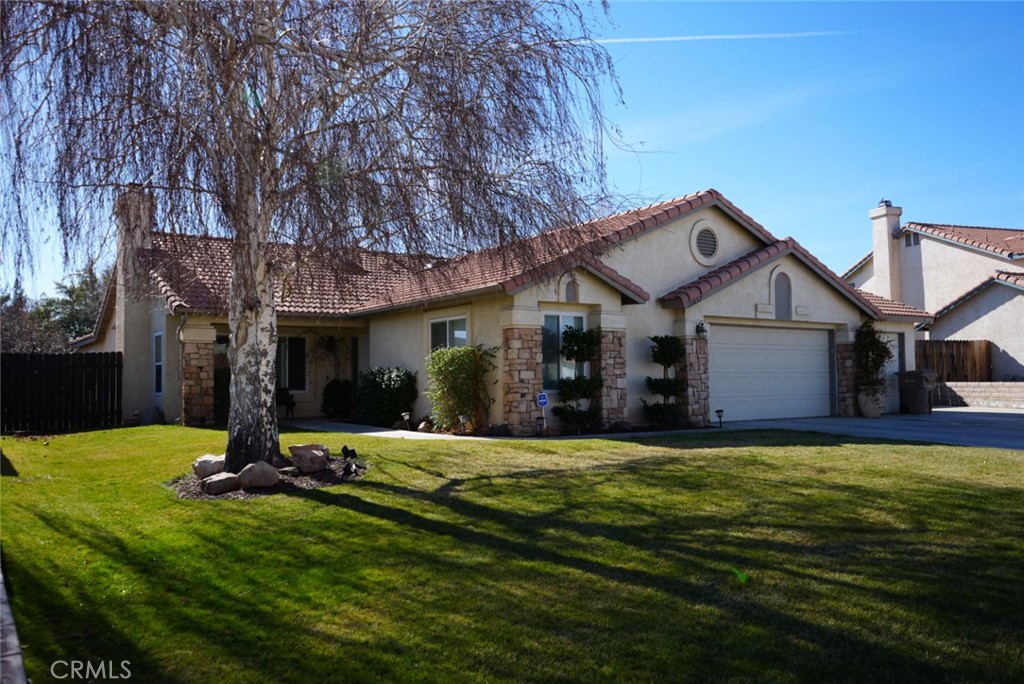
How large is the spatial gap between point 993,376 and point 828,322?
498 inches

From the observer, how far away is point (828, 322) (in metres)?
19.1

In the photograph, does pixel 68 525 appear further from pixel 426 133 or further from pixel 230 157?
pixel 426 133

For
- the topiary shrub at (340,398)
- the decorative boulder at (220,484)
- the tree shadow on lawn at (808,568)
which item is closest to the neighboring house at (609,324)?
the topiary shrub at (340,398)

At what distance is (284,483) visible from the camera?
895 cm

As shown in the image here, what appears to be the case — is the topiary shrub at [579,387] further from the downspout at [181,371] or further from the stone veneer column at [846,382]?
the downspout at [181,371]

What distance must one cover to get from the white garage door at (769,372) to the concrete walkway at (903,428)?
0.62m

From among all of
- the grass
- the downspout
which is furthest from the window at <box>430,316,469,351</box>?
the grass

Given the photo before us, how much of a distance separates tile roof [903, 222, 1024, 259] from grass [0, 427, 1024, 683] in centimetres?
2270

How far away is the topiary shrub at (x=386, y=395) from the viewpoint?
54.3 feet

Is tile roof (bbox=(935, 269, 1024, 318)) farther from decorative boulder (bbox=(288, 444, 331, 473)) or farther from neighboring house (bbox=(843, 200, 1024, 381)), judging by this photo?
decorative boulder (bbox=(288, 444, 331, 473))

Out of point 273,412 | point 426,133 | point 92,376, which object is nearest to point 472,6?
point 426,133

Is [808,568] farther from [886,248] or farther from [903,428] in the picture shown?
[886,248]

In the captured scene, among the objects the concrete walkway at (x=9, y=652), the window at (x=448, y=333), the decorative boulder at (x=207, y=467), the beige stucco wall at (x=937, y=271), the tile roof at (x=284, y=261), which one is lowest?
the concrete walkway at (x=9, y=652)

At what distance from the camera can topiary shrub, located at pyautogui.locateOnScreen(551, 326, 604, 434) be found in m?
14.7
